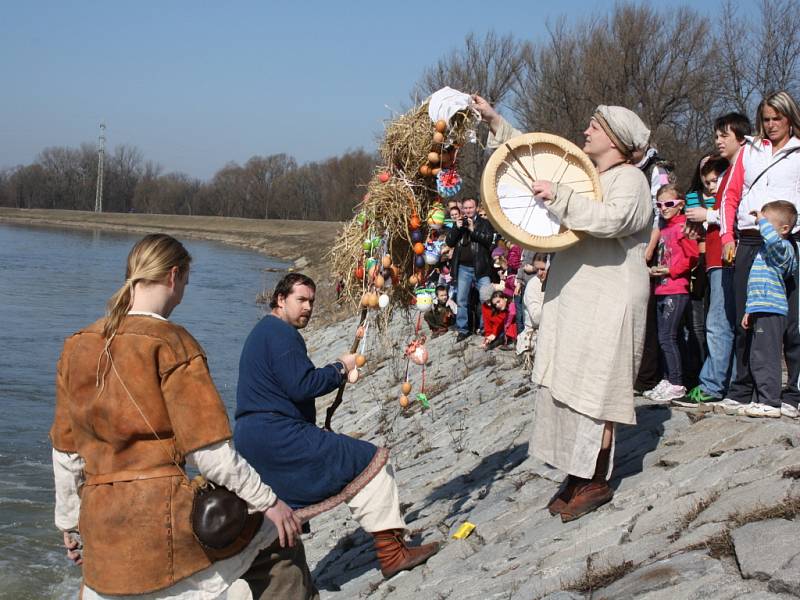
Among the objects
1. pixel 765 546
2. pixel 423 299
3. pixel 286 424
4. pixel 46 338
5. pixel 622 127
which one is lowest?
pixel 46 338

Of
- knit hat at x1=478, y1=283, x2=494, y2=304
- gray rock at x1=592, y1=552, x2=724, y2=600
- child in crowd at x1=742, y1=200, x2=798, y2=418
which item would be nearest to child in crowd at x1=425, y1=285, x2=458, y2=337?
knit hat at x1=478, y1=283, x2=494, y2=304

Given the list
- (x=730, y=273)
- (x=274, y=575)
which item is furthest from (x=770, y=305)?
(x=274, y=575)

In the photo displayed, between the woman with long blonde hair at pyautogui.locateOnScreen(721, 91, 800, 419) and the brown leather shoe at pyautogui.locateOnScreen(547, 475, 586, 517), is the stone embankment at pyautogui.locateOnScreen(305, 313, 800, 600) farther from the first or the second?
the woman with long blonde hair at pyautogui.locateOnScreen(721, 91, 800, 419)

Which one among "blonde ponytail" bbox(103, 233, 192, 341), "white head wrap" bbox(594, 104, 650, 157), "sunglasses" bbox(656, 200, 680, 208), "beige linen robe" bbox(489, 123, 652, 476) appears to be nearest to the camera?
"blonde ponytail" bbox(103, 233, 192, 341)

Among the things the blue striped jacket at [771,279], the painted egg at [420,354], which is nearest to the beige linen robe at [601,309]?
the painted egg at [420,354]

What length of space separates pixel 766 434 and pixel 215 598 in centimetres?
354

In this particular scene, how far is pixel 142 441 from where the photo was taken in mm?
3693

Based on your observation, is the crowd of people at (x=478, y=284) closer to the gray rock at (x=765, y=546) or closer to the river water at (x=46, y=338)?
the river water at (x=46, y=338)

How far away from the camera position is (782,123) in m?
6.34

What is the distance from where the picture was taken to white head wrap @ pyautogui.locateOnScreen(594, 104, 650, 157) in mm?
5094

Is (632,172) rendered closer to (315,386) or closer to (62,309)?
(315,386)

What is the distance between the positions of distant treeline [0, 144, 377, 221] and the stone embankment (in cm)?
6831

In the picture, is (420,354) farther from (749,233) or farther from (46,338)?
(46,338)

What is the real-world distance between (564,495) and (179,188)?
387 feet
